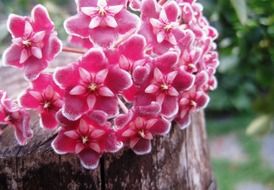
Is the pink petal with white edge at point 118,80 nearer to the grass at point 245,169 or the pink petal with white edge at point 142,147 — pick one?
the pink petal with white edge at point 142,147

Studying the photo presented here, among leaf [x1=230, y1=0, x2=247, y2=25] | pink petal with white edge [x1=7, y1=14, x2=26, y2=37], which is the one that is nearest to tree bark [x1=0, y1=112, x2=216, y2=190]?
pink petal with white edge [x1=7, y1=14, x2=26, y2=37]

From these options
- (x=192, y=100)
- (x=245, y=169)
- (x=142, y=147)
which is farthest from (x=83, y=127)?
(x=245, y=169)

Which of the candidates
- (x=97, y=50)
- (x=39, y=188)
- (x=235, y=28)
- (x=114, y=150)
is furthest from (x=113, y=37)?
(x=235, y=28)

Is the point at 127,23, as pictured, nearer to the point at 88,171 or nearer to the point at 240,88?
the point at 88,171

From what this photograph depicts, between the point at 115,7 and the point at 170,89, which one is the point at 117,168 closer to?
the point at 170,89

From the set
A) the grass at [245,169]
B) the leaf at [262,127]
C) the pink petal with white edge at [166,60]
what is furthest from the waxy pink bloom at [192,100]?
the grass at [245,169]

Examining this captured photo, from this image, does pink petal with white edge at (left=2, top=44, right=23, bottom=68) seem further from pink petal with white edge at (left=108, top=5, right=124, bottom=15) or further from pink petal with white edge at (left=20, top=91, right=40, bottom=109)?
pink petal with white edge at (left=108, top=5, right=124, bottom=15)
